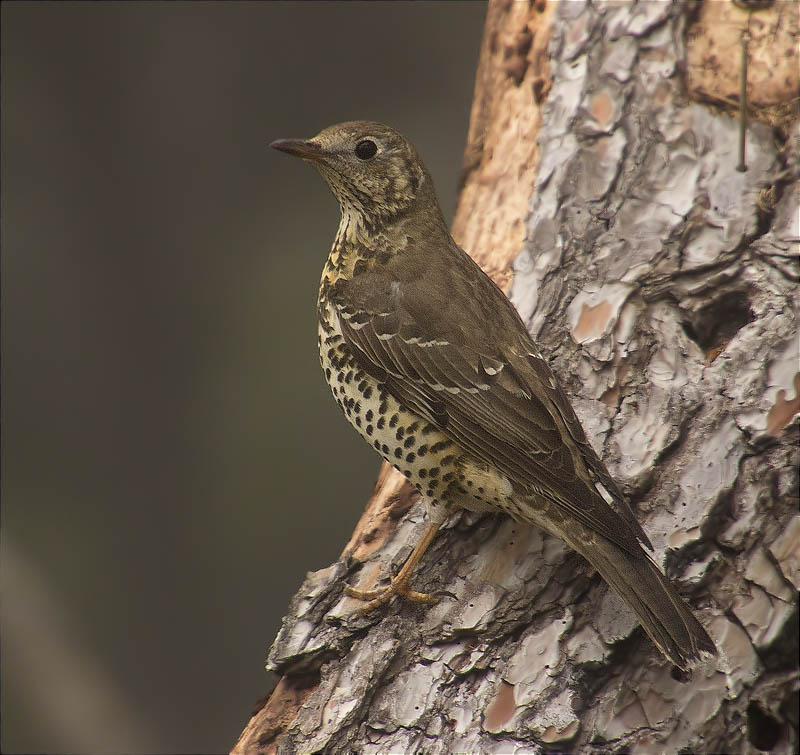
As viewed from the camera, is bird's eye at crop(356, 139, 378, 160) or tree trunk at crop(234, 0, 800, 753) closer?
tree trunk at crop(234, 0, 800, 753)

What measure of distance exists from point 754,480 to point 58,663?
12.6 ft

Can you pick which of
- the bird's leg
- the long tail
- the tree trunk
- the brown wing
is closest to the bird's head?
the brown wing

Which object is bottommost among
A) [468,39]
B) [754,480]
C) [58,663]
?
[58,663]

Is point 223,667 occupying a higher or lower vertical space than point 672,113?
lower

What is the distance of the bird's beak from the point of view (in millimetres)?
4004

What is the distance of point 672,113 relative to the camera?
14.6 ft

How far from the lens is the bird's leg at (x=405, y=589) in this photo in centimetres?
351

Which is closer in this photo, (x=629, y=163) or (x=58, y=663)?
(x=629, y=163)

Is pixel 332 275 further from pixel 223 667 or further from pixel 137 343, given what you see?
pixel 223 667

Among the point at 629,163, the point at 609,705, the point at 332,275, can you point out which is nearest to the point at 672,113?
the point at 629,163

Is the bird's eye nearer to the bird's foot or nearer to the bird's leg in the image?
the bird's leg

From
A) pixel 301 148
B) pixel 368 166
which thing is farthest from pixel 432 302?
pixel 301 148

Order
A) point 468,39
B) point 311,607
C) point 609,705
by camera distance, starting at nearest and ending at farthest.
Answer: point 609,705 < point 311,607 < point 468,39

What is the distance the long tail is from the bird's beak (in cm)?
201
